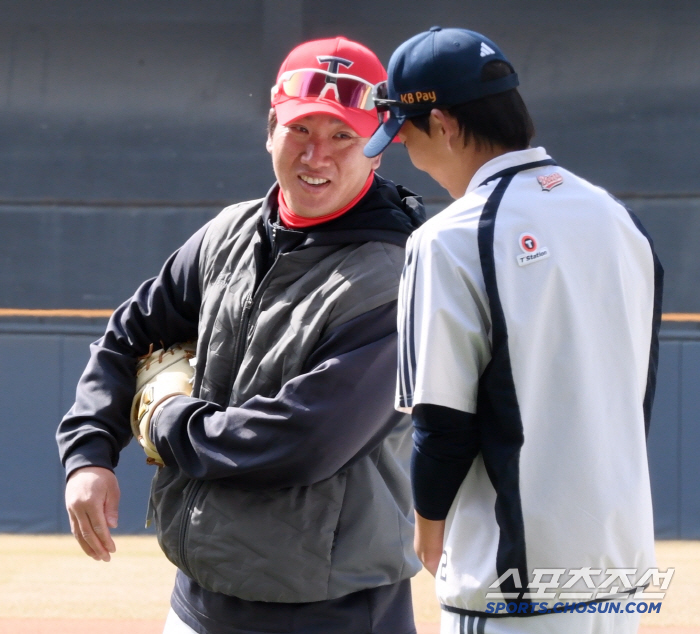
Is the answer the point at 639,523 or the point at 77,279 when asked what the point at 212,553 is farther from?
the point at 77,279

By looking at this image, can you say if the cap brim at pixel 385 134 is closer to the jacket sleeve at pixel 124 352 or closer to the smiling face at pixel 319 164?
the smiling face at pixel 319 164

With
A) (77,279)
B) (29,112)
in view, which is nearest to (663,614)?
(77,279)

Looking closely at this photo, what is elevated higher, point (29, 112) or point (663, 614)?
point (29, 112)

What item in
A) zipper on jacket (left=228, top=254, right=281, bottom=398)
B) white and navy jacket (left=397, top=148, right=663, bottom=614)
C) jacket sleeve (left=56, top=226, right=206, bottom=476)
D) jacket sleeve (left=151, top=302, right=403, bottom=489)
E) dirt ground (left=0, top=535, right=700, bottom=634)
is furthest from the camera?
dirt ground (left=0, top=535, right=700, bottom=634)

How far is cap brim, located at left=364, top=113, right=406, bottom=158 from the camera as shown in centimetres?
152

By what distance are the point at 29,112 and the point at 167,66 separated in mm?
1171

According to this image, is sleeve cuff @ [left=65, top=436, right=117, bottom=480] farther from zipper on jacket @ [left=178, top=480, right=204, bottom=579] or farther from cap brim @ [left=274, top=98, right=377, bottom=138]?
cap brim @ [left=274, top=98, right=377, bottom=138]

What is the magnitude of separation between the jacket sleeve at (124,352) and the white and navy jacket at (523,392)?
730 millimetres

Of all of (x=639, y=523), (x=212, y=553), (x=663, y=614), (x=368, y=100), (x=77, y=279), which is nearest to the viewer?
(x=639, y=523)

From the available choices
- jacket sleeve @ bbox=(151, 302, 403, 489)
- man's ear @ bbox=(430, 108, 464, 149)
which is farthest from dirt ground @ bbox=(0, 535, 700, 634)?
man's ear @ bbox=(430, 108, 464, 149)

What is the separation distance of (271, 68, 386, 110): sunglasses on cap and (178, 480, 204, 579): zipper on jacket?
2.50ft

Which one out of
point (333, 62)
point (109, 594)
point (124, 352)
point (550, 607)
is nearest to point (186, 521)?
point (124, 352)

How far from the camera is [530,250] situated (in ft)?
4.36

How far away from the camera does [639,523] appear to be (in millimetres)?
1373
